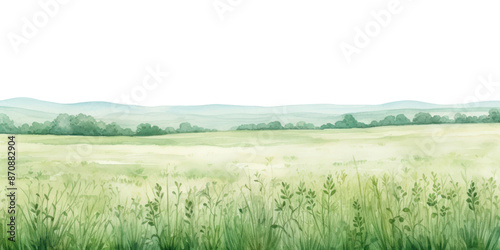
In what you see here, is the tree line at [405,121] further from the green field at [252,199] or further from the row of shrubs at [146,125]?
the green field at [252,199]

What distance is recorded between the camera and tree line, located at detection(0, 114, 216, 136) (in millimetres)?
4655

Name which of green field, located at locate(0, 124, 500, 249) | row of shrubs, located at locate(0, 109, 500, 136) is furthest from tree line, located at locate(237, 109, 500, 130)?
green field, located at locate(0, 124, 500, 249)

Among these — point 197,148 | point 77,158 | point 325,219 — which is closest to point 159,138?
point 197,148

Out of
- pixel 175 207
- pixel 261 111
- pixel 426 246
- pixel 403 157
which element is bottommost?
pixel 426 246

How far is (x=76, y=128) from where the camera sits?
471 centimetres

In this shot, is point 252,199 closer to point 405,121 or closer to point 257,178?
point 257,178

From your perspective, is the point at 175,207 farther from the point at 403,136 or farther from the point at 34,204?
→ the point at 403,136

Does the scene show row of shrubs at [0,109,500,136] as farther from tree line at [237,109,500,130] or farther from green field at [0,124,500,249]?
green field at [0,124,500,249]

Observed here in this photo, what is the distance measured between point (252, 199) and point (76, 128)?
7.50 ft

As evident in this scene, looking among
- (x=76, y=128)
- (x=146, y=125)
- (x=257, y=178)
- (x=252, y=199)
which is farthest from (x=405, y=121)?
(x=76, y=128)

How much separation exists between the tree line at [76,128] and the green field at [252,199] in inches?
6.8

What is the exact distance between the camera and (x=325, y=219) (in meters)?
3.41

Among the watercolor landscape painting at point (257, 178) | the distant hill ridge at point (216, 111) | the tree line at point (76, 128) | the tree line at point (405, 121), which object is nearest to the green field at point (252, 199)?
the watercolor landscape painting at point (257, 178)

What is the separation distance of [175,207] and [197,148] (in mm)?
1350
